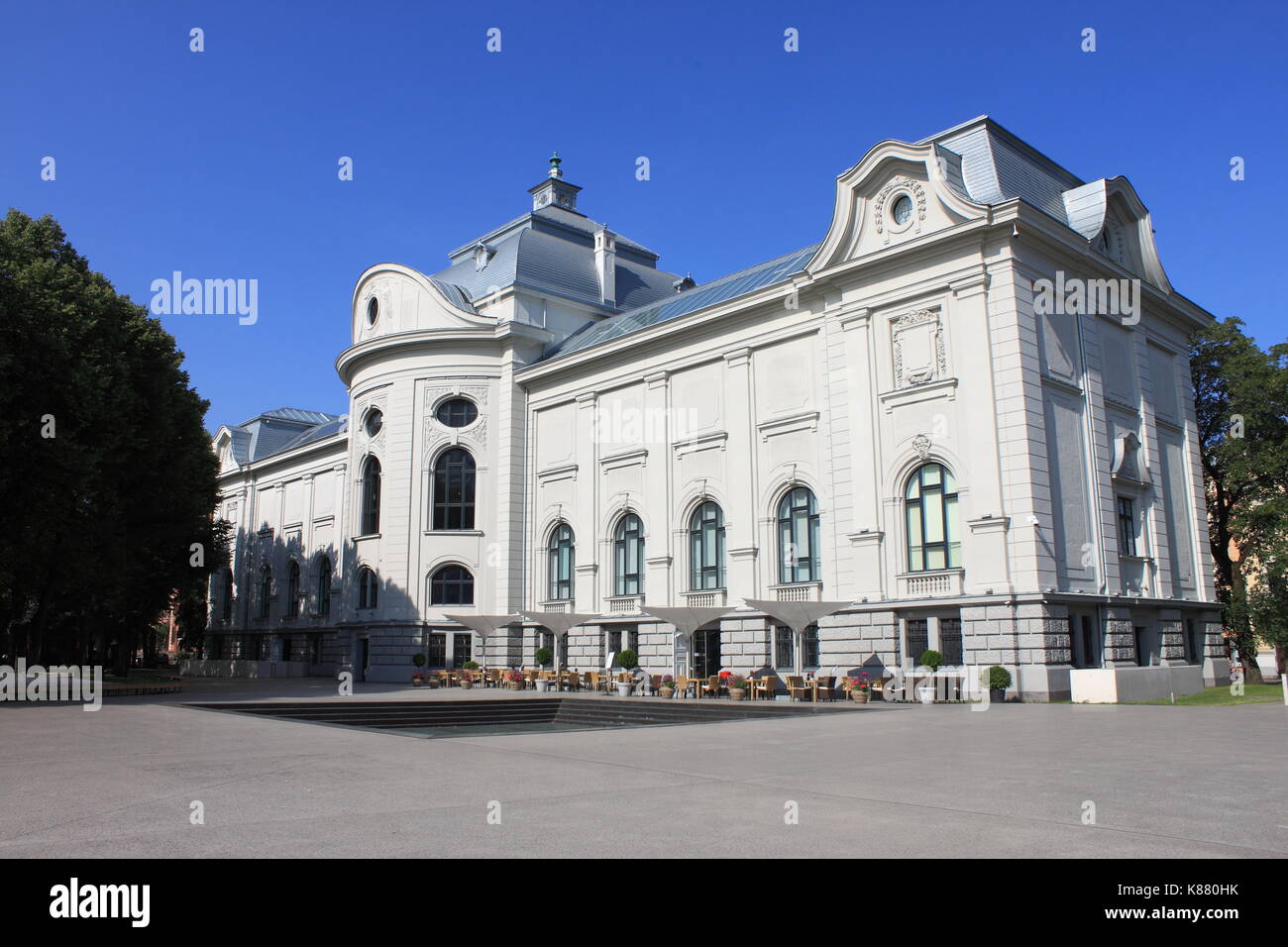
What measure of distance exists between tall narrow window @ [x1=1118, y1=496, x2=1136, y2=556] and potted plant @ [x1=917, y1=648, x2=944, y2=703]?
26.4 feet

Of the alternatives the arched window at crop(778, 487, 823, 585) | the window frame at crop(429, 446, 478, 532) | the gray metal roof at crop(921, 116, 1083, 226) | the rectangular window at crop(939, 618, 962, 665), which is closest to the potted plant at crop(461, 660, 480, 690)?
the window frame at crop(429, 446, 478, 532)

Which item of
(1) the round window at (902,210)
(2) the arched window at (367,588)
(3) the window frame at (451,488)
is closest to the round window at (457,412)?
(3) the window frame at (451,488)

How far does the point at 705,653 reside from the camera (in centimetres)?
3747

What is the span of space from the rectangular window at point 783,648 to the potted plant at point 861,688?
17.8ft

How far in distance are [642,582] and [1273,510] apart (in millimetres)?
23340

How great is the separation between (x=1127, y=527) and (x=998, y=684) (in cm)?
935

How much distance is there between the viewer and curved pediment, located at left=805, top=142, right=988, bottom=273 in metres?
30.6

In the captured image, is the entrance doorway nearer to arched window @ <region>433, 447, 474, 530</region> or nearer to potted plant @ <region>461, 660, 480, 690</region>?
potted plant @ <region>461, 660, 480, 690</region>

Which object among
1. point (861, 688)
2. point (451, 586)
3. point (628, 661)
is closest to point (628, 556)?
point (628, 661)

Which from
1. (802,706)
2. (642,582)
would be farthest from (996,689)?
(642,582)

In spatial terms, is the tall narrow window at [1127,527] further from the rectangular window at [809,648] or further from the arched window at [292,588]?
the arched window at [292,588]

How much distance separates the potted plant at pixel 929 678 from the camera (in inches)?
1079

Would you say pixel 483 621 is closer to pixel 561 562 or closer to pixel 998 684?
pixel 561 562

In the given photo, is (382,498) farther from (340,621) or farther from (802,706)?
(802,706)
